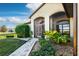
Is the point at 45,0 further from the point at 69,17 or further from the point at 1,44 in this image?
the point at 1,44

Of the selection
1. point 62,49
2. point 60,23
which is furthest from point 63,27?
point 62,49

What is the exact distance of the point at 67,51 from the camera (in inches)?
110

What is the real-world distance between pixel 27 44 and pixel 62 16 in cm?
68

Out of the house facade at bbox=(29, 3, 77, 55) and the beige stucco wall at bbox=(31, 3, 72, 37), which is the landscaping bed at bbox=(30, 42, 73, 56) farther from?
the beige stucco wall at bbox=(31, 3, 72, 37)

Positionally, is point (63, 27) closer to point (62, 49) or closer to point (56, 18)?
point (56, 18)

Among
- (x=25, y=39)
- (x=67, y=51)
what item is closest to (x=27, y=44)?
(x=25, y=39)

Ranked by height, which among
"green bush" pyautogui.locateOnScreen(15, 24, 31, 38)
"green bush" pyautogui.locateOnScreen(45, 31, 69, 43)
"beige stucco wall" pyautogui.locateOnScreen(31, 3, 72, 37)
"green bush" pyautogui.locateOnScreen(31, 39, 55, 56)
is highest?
"beige stucco wall" pyautogui.locateOnScreen(31, 3, 72, 37)

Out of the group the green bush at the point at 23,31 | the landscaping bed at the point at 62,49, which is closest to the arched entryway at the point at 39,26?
the green bush at the point at 23,31

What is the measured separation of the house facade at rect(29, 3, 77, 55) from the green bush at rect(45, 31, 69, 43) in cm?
6

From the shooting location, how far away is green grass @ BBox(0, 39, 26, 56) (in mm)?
2809

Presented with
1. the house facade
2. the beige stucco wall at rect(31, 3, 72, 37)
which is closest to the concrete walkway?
the house facade

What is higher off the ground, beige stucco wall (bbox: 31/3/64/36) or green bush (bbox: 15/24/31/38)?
beige stucco wall (bbox: 31/3/64/36)

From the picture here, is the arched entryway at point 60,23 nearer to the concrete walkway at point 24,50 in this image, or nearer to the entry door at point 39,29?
Result: the entry door at point 39,29

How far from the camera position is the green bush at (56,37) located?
280cm
